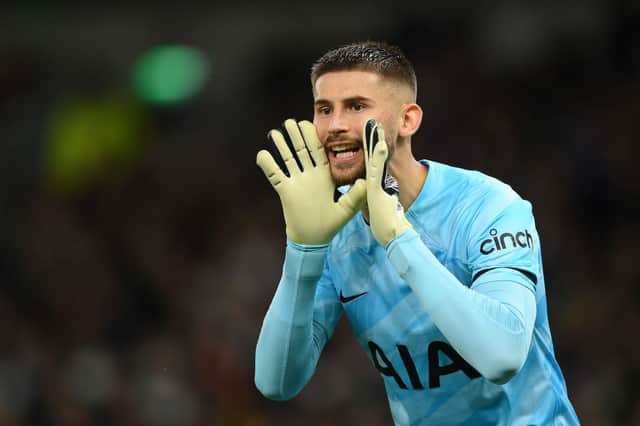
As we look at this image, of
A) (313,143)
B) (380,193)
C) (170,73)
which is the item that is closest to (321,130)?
(313,143)

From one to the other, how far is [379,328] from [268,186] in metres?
6.82

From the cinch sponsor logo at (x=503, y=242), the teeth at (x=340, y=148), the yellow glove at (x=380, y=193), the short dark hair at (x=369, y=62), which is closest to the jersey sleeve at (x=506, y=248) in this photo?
the cinch sponsor logo at (x=503, y=242)

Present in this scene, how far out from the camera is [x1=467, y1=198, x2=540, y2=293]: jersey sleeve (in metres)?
3.61

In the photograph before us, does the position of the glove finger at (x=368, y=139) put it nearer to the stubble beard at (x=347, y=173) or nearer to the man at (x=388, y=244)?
the man at (x=388, y=244)

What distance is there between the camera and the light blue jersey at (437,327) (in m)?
3.72

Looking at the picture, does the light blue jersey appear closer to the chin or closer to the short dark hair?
the chin

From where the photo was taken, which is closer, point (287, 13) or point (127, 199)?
point (127, 199)

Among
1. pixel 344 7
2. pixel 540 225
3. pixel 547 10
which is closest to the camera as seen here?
pixel 540 225

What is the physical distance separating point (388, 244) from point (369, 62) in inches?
29.1

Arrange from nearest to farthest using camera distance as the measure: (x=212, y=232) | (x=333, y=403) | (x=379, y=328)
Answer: (x=379, y=328) < (x=333, y=403) < (x=212, y=232)

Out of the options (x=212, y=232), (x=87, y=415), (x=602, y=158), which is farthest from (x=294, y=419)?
(x=602, y=158)

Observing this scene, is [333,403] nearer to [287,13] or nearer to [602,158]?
[602,158]

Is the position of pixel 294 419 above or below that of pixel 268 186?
below

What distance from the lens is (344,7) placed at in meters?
12.3
